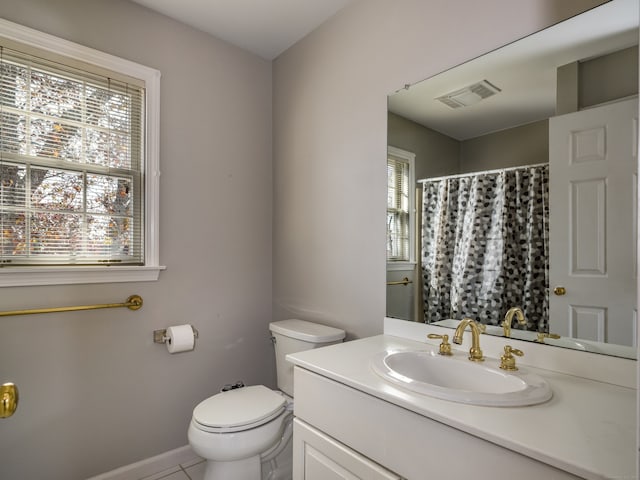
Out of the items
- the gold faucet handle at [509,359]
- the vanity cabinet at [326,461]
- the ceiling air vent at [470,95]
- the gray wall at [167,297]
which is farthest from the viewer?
the gray wall at [167,297]

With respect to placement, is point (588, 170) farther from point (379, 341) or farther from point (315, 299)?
point (315, 299)

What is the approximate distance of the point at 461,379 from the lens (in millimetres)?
1240

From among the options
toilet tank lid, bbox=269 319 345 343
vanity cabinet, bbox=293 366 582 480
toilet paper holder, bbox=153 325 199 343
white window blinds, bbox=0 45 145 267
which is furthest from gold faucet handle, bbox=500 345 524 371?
white window blinds, bbox=0 45 145 267

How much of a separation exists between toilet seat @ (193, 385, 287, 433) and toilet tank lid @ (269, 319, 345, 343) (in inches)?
12.1

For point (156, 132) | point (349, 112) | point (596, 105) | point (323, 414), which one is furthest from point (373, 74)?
point (323, 414)

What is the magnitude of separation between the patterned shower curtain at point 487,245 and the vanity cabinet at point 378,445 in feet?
1.96

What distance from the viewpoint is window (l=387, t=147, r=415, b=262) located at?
1689mm

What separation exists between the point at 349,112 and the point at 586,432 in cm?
166

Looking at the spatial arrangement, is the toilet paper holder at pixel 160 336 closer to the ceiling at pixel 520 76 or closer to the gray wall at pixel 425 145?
the gray wall at pixel 425 145

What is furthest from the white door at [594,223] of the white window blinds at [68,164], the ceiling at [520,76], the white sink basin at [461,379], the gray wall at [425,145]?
the white window blinds at [68,164]

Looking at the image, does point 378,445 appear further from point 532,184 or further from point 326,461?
point 532,184

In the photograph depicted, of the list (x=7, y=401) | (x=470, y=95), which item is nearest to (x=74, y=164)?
(x=7, y=401)

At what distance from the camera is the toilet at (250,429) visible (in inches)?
59.4

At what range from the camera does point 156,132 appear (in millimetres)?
2004
